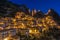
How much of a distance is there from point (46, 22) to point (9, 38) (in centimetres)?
1743

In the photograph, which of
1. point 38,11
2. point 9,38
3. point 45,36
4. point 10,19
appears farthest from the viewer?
point 38,11

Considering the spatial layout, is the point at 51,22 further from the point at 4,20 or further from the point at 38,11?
the point at 4,20

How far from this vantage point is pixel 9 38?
1861 inches

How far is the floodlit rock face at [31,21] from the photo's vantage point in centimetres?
5425

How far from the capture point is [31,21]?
195 ft

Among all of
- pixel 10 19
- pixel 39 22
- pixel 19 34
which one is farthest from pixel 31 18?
pixel 19 34

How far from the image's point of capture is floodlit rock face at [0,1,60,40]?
54253mm

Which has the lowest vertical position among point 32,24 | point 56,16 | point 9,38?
point 9,38

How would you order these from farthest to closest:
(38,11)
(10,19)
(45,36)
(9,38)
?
(38,11)
(10,19)
(45,36)
(9,38)

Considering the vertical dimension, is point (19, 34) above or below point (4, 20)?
below

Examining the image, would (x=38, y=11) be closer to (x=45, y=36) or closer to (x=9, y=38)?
(x=45, y=36)

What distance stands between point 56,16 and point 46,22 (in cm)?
797

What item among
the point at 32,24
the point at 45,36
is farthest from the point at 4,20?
the point at 45,36

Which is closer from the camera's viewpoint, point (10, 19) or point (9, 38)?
point (9, 38)
